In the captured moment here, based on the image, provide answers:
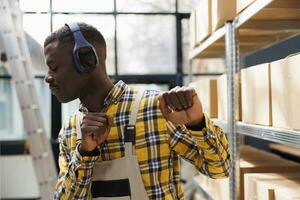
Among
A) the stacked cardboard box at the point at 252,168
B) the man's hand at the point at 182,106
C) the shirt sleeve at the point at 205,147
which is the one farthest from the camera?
the stacked cardboard box at the point at 252,168

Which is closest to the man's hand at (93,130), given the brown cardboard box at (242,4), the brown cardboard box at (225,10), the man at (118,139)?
the man at (118,139)

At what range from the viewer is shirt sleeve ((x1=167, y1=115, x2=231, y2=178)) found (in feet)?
3.73

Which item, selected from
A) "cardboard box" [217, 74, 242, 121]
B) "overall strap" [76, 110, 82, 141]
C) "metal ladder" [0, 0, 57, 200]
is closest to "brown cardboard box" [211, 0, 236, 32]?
"cardboard box" [217, 74, 242, 121]

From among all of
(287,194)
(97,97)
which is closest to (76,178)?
(97,97)

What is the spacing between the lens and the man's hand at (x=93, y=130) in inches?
43.2

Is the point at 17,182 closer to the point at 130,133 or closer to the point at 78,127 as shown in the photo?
the point at 78,127

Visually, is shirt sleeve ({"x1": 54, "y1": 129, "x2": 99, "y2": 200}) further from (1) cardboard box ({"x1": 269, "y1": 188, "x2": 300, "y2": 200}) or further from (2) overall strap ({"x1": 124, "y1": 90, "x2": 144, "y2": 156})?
(1) cardboard box ({"x1": 269, "y1": 188, "x2": 300, "y2": 200})

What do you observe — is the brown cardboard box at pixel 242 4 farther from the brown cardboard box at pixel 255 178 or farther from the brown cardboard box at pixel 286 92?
the brown cardboard box at pixel 255 178

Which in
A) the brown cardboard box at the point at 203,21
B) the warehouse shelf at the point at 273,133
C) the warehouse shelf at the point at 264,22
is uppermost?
the brown cardboard box at the point at 203,21

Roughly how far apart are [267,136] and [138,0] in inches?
108

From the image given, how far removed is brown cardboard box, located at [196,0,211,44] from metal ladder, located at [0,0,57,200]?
1154mm

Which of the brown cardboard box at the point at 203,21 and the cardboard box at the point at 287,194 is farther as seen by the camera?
the brown cardboard box at the point at 203,21

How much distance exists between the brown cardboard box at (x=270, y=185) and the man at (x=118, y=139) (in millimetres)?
330

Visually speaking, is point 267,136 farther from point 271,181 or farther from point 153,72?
point 153,72
